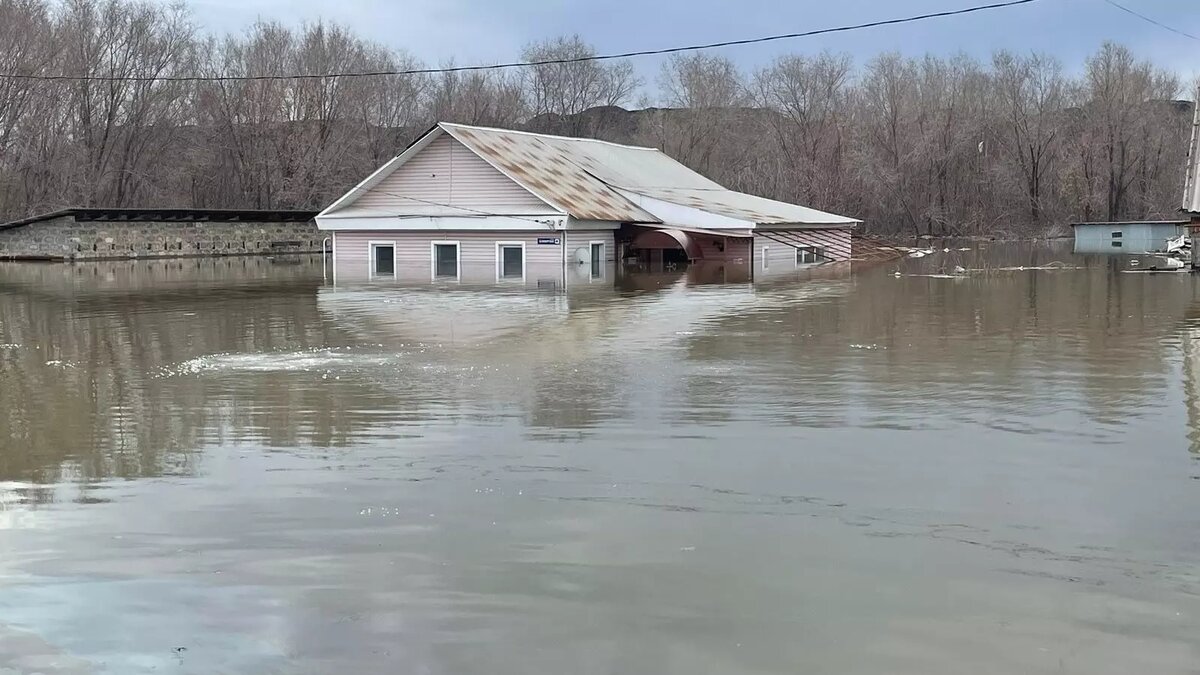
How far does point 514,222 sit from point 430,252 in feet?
11.7

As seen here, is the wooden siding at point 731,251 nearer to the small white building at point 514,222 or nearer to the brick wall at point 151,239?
the small white building at point 514,222

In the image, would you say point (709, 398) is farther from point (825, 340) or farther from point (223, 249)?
point (223, 249)

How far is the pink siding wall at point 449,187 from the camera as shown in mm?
38250

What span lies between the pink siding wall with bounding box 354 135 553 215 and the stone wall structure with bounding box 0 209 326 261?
46.0 ft

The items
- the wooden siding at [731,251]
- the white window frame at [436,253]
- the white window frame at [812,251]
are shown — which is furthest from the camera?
the white window frame at [812,251]

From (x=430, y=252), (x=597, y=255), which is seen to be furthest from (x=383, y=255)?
(x=597, y=255)

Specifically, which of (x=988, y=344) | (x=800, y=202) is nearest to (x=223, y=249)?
(x=800, y=202)

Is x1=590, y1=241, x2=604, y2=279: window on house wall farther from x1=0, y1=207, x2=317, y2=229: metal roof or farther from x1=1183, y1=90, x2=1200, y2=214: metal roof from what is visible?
x1=0, y1=207, x2=317, y2=229: metal roof

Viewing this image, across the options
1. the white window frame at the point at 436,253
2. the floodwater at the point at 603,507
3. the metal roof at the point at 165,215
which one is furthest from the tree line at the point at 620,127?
the floodwater at the point at 603,507

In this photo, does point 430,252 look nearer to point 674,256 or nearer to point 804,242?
point 674,256

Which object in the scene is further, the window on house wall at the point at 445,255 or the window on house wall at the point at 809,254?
the window on house wall at the point at 809,254

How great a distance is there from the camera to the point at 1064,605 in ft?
17.7

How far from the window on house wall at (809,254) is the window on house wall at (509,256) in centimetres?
1143

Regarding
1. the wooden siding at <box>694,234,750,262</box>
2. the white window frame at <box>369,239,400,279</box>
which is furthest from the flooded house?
the white window frame at <box>369,239,400,279</box>
